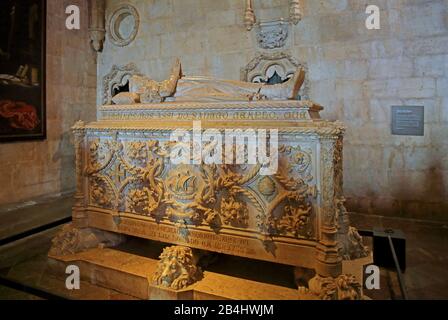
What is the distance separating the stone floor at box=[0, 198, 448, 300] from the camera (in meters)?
2.39

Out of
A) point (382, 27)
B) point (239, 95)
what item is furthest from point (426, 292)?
point (382, 27)

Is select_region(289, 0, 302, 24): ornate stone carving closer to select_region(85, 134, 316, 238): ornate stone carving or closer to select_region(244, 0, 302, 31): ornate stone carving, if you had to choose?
select_region(244, 0, 302, 31): ornate stone carving

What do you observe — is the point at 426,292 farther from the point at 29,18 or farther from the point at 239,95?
the point at 29,18

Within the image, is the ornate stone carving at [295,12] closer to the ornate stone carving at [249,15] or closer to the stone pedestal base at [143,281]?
the ornate stone carving at [249,15]

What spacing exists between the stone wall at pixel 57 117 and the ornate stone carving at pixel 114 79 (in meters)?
0.25

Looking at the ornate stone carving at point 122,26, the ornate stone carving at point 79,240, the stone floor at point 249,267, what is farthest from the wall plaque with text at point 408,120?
the ornate stone carving at point 122,26

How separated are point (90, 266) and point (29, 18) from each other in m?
4.04

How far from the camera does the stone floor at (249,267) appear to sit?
2391 millimetres

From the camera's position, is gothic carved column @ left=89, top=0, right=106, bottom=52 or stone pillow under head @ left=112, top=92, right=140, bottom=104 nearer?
stone pillow under head @ left=112, top=92, right=140, bottom=104

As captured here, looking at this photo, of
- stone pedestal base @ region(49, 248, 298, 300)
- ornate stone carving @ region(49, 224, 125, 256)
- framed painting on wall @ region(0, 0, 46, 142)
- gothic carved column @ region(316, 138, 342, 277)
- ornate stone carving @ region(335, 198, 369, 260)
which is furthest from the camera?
framed painting on wall @ region(0, 0, 46, 142)

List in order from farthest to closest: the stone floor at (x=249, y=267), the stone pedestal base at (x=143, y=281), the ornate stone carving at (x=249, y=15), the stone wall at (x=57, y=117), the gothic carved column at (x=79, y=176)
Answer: the ornate stone carving at (x=249, y=15), the stone wall at (x=57, y=117), the gothic carved column at (x=79, y=176), the stone floor at (x=249, y=267), the stone pedestal base at (x=143, y=281)

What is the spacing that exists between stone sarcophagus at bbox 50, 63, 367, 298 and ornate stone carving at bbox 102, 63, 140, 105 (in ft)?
11.0

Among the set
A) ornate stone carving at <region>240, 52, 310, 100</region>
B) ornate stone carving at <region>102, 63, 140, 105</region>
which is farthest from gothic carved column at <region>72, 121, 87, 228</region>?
ornate stone carving at <region>102, 63, 140, 105</region>
